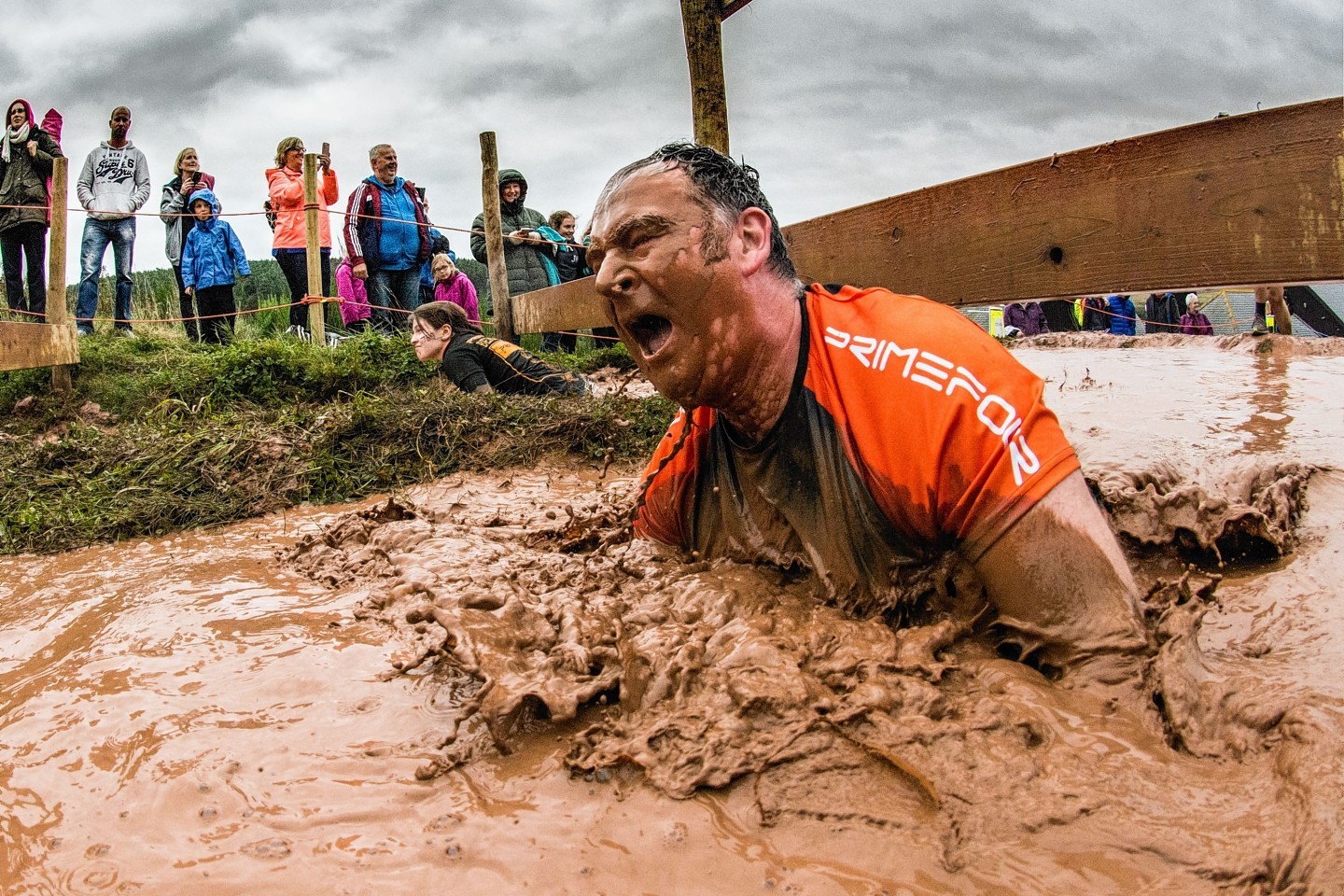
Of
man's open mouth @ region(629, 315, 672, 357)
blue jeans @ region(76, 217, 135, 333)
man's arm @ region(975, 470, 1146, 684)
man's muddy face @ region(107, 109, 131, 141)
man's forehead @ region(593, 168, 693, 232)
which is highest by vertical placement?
man's muddy face @ region(107, 109, 131, 141)

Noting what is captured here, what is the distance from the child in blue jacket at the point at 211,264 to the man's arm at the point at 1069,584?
360 inches

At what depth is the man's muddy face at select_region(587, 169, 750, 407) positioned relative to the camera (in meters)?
2.57

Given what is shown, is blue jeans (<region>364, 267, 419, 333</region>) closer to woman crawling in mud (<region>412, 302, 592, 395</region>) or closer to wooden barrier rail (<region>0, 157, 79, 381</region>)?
woman crawling in mud (<region>412, 302, 592, 395</region>)

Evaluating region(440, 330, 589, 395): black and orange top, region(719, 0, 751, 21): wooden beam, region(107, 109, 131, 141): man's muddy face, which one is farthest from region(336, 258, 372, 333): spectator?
region(719, 0, 751, 21): wooden beam

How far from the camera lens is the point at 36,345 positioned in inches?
341

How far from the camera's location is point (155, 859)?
186cm

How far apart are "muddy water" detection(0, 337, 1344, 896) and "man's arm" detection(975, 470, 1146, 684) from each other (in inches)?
3.5

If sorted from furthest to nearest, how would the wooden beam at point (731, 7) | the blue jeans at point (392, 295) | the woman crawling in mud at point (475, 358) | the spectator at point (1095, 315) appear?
1. the spectator at point (1095, 315)
2. the blue jeans at point (392, 295)
3. the woman crawling in mud at point (475, 358)
4. the wooden beam at point (731, 7)

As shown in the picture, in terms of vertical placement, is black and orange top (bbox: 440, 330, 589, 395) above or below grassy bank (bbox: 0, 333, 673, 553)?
above

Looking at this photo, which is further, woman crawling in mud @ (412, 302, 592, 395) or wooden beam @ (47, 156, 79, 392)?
wooden beam @ (47, 156, 79, 392)

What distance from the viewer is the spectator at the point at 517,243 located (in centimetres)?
998

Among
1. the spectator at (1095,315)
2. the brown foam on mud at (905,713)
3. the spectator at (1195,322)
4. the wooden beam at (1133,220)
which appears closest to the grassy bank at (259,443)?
the brown foam on mud at (905,713)

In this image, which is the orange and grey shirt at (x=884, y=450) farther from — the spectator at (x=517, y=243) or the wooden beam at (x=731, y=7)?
the spectator at (x=517, y=243)

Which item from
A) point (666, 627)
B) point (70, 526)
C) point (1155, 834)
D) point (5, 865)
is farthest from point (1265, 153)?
point (70, 526)
